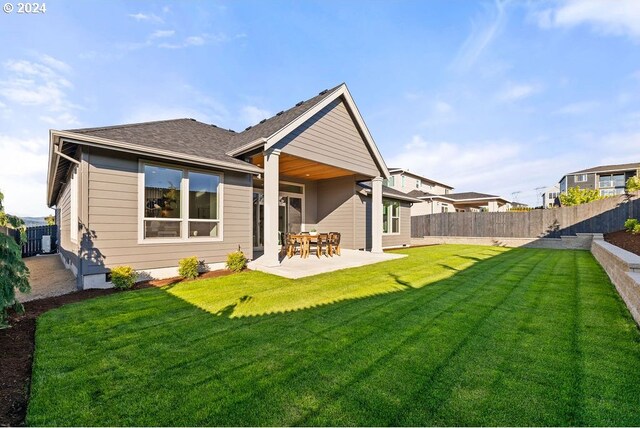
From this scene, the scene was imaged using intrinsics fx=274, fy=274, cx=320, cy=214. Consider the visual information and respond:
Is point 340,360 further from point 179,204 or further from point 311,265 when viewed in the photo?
point 179,204

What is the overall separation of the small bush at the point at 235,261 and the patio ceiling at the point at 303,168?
10.5 ft

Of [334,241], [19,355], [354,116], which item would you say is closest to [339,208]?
[334,241]

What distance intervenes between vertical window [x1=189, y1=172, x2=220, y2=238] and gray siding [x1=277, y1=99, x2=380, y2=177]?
2320 millimetres

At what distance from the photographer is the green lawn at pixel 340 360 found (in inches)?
85.2

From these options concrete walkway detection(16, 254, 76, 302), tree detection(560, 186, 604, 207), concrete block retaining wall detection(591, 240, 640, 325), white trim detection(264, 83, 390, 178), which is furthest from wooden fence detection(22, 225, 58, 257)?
tree detection(560, 186, 604, 207)

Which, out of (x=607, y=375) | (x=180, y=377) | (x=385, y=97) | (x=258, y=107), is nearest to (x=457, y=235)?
(x=385, y=97)

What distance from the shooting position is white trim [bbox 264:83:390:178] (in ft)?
25.9

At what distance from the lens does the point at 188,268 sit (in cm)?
698

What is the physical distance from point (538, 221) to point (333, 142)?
14449 mm

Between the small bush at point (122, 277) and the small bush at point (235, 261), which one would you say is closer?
the small bush at point (122, 277)

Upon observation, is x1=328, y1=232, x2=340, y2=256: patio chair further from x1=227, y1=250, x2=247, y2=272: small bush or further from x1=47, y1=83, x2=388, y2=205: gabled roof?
x1=47, y1=83, x2=388, y2=205: gabled roof

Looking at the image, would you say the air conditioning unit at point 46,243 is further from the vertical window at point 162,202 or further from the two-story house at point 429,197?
the two-story house at point 429,197

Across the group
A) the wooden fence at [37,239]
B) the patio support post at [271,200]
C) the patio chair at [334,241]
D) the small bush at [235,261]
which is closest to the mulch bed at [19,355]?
the small bush at [235,261]

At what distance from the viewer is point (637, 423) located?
2.01 meters
